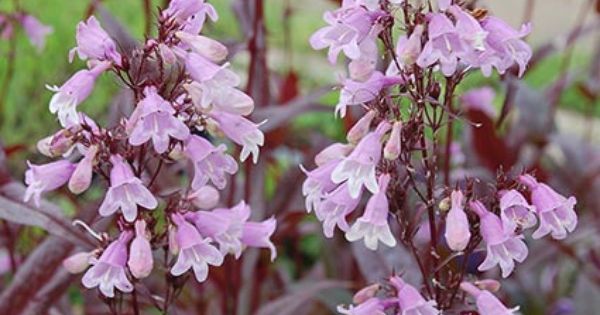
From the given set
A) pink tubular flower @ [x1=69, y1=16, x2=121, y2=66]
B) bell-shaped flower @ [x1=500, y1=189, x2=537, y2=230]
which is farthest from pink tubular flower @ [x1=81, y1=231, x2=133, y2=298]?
bell-shaped flower @ [x1=500, y1=189, x2=537, y2=230]

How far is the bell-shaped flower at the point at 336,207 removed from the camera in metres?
1.27

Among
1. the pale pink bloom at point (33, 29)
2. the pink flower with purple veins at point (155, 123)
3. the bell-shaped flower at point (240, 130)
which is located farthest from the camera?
the pale pink bloom at point (33, 29)

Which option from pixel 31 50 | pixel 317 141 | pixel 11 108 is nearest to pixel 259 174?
pixel 317 141

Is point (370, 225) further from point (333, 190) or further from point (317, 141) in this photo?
point (317, 141)

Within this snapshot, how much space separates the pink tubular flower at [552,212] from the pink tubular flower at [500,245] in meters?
0.04

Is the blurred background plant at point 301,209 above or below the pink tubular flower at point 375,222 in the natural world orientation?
below

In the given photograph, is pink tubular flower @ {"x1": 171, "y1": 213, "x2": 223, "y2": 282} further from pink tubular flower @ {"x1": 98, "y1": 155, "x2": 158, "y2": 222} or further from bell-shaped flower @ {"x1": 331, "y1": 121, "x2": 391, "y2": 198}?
bell-shaped flower @ {"x1": 331, "y1": 121, "x2": 391, "y2": 198}

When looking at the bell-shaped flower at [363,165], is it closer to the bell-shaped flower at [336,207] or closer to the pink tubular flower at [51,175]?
the bell-shaped flower at [336,207]

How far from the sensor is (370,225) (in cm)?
128

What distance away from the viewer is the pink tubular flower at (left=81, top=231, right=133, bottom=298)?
4.12ft

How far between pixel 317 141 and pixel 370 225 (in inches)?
65.1

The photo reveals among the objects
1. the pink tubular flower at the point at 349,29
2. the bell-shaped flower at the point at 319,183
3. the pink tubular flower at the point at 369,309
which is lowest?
the pink tubular flower at the point at 369,309

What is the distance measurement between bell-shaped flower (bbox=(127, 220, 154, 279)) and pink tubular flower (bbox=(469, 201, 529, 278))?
1.29 ft

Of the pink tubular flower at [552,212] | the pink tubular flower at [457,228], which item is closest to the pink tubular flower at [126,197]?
the pink tubular flower at [457,228]
